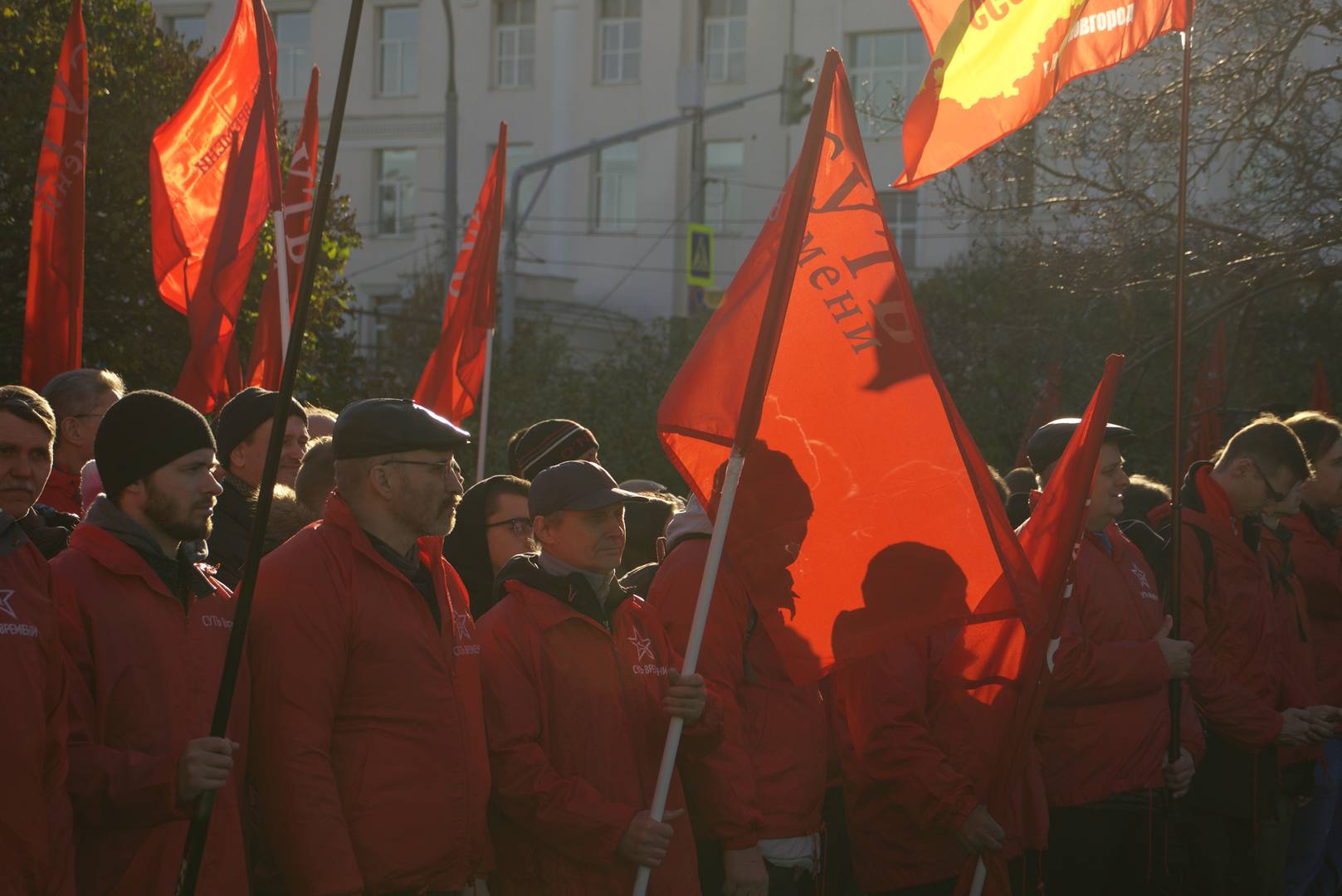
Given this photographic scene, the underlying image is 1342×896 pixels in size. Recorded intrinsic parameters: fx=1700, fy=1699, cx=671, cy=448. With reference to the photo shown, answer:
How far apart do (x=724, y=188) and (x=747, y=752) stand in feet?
106

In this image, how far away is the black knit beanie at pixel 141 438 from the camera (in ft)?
13.1

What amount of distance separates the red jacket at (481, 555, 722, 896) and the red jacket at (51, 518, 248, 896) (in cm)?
84

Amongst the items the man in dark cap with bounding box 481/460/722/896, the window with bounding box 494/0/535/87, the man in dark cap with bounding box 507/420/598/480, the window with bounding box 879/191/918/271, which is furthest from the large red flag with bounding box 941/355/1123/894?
the window with bounding box 494/0/535/87

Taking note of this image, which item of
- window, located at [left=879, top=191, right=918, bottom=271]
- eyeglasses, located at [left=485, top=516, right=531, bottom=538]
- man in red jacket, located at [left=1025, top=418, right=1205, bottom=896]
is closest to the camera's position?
man in red jacket, located at [left=1025, top=418, right=1205, bottom=896]

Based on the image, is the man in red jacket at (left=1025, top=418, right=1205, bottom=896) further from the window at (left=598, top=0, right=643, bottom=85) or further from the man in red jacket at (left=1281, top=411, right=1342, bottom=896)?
the window at (left=598, top=0, right=643, bottom=85)

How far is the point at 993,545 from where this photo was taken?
15.0 feet

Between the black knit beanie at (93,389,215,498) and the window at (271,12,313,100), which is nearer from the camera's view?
the black knit beanie at (93,389,215,498)

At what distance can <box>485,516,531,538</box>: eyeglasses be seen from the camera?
5.94m

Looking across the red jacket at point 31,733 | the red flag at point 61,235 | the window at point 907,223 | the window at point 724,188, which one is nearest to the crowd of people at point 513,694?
the red jacket at point 31,733

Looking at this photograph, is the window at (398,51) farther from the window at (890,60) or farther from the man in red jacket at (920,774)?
the man in red jacket at (920,774)

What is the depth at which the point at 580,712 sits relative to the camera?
15.2 ft

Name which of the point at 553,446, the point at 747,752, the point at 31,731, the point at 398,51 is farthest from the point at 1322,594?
the point at 398,51

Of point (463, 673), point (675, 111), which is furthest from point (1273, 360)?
point (675, 111)

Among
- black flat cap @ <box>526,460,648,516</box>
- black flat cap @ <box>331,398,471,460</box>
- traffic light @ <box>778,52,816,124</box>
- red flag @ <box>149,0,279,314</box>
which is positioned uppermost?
traffic light @ <box>778,52,816,124</box>
